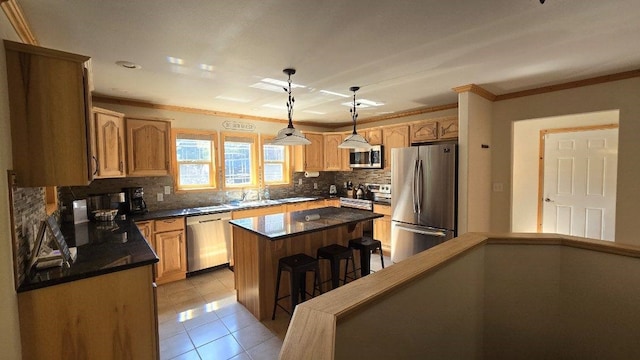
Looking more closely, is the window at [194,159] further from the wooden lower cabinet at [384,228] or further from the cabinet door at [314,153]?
the wooden lower cabinet at [384,228]

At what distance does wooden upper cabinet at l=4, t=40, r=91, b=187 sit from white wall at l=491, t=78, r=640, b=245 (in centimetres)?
447

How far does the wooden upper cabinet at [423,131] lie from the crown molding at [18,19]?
432 cm

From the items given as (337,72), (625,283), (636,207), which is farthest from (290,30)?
(636,207)

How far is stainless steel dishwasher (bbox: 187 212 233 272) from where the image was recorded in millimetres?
3750

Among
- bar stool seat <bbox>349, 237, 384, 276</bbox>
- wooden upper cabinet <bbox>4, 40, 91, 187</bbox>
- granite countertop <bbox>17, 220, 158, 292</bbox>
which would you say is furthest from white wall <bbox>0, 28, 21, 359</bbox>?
bar stool seat <bbox>349, 237, 384, 276</bbox>

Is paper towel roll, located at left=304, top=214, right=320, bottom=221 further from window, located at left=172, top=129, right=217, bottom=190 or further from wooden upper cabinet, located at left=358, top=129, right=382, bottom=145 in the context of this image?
wooden upper cabinet, located at left=358, top=129, right=382, bottom=145

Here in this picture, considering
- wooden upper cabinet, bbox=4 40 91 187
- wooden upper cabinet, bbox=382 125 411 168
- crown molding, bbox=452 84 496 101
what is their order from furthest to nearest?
1. wooden upper cabinet, bbox=382 125 411 168
2. crown molding, bbox=452 84 496 101
3. wooden upper cabinet, bbox=4 40 91 187

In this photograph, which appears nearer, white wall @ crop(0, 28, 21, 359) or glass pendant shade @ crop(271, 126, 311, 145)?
white wall @ crop(0, 28, 21, 359)

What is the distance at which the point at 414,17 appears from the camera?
5.68 ft

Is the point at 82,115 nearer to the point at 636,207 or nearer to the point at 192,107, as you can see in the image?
the point at 192,107

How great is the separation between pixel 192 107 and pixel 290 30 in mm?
2932

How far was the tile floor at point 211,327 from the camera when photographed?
7.42 ft

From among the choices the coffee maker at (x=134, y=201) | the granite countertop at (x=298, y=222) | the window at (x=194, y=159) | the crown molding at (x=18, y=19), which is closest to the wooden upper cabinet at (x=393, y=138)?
the granite countertop at (x=298, y=222)

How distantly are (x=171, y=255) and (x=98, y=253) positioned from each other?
1.66 m
